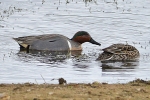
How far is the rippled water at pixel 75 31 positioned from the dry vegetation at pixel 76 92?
4.96 ft

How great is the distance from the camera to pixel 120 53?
14.2 meters

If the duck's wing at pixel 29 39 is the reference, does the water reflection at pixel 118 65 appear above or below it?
below

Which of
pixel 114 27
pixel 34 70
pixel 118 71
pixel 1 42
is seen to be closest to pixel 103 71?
pixel 118 71

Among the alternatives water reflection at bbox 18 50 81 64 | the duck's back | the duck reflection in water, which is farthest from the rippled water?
the duck's back

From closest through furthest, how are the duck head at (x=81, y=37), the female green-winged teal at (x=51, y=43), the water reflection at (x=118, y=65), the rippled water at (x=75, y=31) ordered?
the rippled water at (x=75, y=31), the water reflection at (x=118, y=65), the female green-winged teal at (x=51, y=43), the duck head at (x=81, y=37)

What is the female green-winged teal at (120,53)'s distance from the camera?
14.0 meters

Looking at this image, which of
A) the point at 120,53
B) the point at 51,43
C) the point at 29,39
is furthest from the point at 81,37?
the point at 120,53

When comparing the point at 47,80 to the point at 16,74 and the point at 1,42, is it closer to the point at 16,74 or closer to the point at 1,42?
the point at 16,74

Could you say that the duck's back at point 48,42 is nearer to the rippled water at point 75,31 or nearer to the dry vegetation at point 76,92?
the rippled water at point 75,31

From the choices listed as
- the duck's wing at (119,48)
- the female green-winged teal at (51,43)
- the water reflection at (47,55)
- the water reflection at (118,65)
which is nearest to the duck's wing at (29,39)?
the female green-winged teal at (51,43)

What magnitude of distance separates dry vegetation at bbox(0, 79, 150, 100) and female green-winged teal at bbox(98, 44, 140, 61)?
4533 mm

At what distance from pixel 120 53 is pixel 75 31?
3204 millimetres

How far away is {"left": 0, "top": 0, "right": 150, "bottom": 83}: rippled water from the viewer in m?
11.6

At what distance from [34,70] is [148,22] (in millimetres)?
7087
